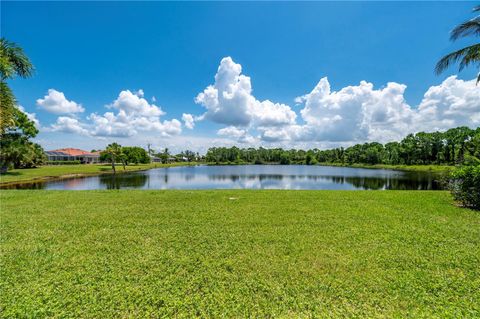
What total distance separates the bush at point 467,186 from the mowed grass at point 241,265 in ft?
5.18

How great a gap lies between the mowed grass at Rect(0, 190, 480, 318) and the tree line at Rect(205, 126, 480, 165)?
8268 millimetres

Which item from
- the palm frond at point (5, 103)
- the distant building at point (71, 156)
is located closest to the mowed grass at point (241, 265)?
the palm frond at point (5, 103)

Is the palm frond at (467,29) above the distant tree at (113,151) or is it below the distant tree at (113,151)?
above

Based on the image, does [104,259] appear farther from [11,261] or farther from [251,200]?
[251,200]

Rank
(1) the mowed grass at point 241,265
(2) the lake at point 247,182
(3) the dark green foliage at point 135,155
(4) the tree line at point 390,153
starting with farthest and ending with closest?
1. (3) the dark green foliage at point 135,155
2. (4) the tree line at point 390,153
3. (2) the lake at point 247,182
4. (1) the mowed grass at point 241,265

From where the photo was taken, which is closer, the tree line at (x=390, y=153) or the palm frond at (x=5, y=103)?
the palm frond at (x=5, y=103)

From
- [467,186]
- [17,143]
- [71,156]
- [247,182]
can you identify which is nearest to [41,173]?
[17,143]

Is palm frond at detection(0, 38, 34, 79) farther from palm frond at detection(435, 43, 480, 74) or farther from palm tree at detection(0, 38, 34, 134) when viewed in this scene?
palm frond at detection(435, 43, 480, 74)

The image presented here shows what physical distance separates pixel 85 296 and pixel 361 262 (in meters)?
4.53

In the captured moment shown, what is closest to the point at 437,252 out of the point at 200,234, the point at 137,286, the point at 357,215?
the point at 357,215

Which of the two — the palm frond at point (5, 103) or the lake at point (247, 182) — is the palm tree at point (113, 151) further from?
the palm frond at point (5, 103)

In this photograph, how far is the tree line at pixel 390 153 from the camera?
53.5 meters

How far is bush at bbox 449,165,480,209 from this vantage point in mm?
7800

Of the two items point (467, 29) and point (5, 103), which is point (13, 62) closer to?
point (5, 103)
